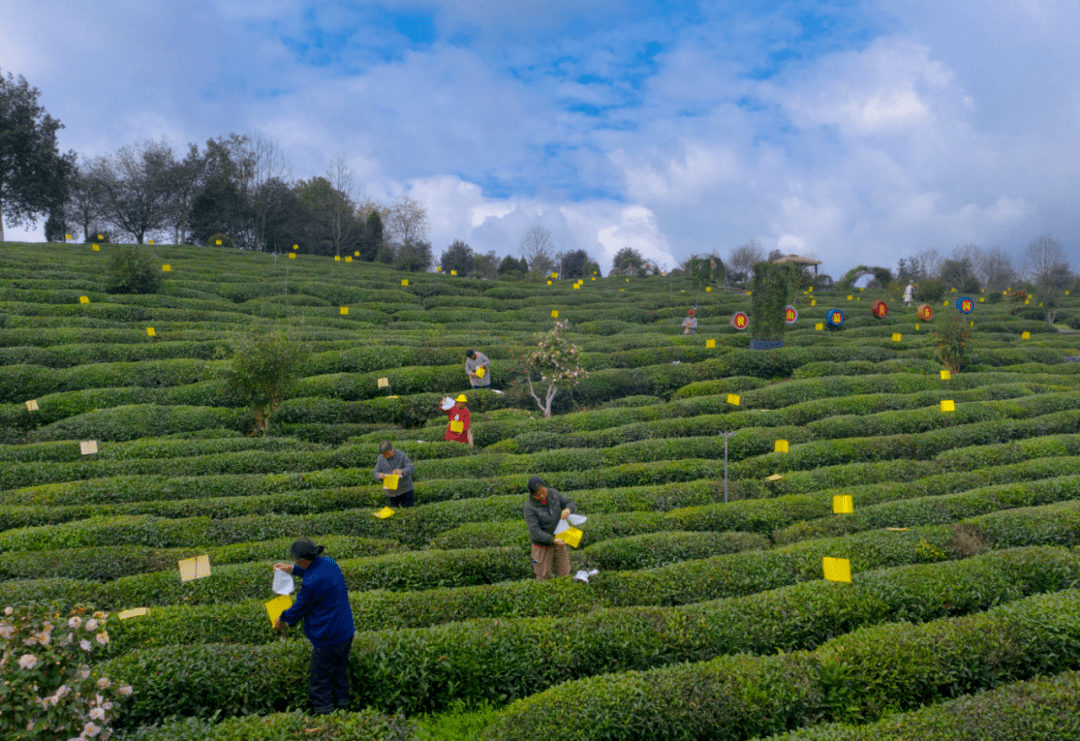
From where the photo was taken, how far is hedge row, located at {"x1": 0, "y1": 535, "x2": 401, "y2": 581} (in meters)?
9.44

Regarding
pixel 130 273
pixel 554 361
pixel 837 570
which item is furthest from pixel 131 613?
pixel 130 273

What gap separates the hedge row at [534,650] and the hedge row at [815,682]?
0.09m

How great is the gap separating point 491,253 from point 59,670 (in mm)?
65947

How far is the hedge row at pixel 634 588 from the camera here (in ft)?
25.0

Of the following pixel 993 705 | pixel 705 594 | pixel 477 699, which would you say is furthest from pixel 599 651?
pixel 993 705

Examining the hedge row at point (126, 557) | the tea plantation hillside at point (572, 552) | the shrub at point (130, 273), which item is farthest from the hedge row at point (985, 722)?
the shrub at point (130, 273)

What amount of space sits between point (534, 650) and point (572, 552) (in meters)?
3.12

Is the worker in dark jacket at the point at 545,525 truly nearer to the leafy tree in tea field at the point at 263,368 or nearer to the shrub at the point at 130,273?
the leafy tree in tea field at the point at 263,368

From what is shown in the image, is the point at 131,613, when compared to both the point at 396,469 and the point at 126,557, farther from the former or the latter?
the point at 396,469

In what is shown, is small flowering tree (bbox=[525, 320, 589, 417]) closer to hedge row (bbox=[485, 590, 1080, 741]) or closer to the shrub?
hedge row (bbox=[485, 590, 1080, 741])

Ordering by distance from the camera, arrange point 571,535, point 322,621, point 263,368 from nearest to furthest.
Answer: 1. point 322,621
2. point 571,535
3. point 263,368

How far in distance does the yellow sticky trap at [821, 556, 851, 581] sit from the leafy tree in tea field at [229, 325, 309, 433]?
14613mm

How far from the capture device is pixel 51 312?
85.5ft

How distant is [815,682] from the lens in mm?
6363
